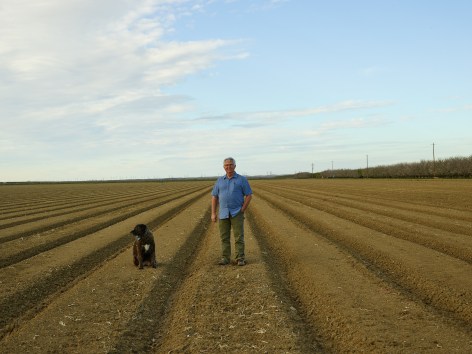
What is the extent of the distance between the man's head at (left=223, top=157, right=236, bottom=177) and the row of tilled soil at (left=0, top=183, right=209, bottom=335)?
327cm

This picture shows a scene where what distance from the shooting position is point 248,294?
685 centimetres

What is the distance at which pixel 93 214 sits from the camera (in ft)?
→ 65.4

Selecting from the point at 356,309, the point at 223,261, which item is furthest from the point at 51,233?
the point at 356,309

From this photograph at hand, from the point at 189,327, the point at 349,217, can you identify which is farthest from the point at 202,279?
the point at 349,217

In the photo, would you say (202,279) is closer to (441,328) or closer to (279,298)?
(279,298)

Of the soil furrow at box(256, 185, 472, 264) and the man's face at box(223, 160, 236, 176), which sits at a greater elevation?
the man's face at box(223, 160, 236, 176)

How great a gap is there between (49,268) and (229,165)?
407 centimetres

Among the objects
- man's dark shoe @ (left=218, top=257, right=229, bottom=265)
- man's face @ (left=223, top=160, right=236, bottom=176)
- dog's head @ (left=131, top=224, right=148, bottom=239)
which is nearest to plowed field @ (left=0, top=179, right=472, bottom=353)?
man's dark shoe @ (left=218, top=257, right=229, bottom=265)

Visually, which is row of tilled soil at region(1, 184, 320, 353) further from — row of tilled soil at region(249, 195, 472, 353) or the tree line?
the tree line

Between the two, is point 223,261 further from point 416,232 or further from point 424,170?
point 424,170

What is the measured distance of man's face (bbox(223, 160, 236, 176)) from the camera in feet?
28.2

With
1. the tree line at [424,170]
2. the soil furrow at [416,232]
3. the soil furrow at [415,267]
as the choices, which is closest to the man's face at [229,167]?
the soil furrow at [415,267]

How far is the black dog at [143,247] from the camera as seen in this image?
27.8 ft

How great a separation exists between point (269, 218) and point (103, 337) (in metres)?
12.0
